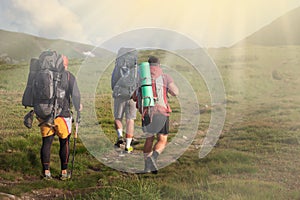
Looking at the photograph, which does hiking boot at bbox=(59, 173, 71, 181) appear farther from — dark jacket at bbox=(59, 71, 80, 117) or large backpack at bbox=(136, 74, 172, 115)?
large backpack at bbox=(136, 74, 172, 115)

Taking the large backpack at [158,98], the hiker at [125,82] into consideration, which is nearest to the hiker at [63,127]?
the large backpack at [158,98]

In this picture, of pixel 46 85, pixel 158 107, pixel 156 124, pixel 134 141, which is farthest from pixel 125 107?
pixel 46 85

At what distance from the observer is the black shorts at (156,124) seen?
7.95 meters

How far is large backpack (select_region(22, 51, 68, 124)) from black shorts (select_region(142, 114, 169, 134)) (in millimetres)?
2108

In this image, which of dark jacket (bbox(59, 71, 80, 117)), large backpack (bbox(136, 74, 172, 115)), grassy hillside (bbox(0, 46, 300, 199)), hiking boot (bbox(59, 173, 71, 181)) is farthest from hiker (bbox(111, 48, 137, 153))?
hiking boot (bbox(59, 173, 71, 181))

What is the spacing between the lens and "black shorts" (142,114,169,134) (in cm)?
795

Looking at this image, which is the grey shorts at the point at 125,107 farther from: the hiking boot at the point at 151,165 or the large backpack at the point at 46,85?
the large backpack at the point at 46,85

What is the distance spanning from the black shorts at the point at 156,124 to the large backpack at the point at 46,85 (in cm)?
211

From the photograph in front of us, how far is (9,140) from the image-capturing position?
1084 centimetres

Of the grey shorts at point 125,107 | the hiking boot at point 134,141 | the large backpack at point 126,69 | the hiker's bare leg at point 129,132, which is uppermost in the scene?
the large backpack at point 126,69

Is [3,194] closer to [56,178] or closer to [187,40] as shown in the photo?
[56,178]

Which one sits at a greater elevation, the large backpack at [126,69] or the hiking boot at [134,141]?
the large backpack at [126,69]

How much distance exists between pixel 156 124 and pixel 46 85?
2.79 m

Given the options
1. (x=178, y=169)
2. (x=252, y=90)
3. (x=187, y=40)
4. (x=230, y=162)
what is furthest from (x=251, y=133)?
(x=252, y=90)
